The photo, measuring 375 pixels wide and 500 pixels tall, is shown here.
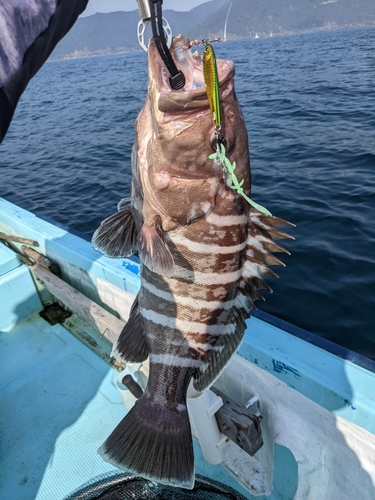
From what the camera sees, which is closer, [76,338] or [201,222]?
[201,222]

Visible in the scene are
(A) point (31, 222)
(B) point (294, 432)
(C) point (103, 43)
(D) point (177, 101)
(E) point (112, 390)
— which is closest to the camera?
(D) point (177, 101)

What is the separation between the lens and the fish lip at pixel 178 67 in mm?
1581

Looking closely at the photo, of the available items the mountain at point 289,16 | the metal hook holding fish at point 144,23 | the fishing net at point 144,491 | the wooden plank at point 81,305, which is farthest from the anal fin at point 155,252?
the mountain at point 289,16

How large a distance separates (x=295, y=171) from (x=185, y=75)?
8429 millimetres

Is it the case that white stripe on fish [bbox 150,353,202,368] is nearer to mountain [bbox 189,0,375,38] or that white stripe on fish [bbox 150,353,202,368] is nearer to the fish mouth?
the fish mouth

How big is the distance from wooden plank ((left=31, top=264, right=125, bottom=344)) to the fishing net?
56.5 inches

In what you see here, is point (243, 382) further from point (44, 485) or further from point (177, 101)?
point (177, 101)

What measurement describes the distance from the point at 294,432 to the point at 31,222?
406 cm

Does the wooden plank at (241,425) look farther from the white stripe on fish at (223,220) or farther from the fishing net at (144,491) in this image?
the white stripe on fish at (223,220)

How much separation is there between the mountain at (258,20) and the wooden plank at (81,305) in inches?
119

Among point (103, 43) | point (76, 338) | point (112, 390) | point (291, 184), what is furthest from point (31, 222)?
point (103, 43)

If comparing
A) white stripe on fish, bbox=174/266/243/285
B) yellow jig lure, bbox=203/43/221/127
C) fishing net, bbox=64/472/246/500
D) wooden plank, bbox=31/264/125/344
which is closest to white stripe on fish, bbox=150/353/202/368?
white stripe on fish, bbox=174/266/243/285

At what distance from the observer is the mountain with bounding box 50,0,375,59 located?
979 inches

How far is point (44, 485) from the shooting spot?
119 inches
